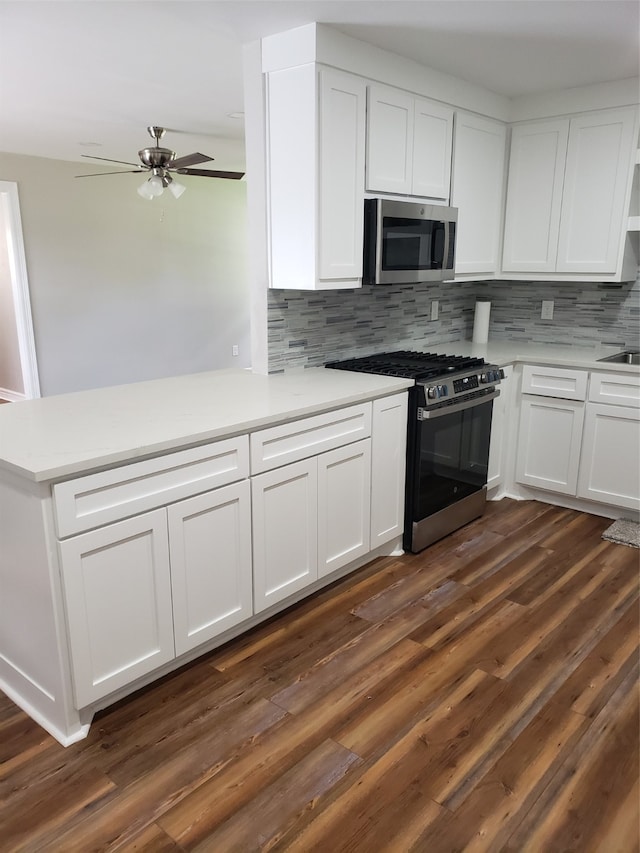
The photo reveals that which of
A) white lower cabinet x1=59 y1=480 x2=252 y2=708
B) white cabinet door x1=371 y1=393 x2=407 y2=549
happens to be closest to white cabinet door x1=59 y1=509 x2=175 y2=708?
white lower cabinet x1=59 y1=480 x2=252 y2=708

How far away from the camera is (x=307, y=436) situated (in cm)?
246

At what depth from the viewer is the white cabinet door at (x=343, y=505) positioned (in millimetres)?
2615

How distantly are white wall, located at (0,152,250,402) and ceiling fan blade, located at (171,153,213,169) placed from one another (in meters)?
1.85

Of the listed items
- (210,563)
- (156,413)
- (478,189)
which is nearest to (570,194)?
(478,189)

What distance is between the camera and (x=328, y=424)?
2.54m

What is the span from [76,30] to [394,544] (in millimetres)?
2645

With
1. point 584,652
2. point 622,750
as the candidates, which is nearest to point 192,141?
point 584,652

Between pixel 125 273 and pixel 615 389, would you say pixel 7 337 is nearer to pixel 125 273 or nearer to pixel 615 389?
pixel 125 273

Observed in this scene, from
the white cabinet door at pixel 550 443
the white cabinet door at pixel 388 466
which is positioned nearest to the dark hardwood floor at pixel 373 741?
the white cabinet door at pixel 388 466

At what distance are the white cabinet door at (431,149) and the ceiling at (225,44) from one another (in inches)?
8.0

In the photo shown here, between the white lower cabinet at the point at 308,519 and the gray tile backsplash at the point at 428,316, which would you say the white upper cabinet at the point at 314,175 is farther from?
the white lower cabinet at the point at 308,519

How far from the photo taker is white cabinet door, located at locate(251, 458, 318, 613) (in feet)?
7.68

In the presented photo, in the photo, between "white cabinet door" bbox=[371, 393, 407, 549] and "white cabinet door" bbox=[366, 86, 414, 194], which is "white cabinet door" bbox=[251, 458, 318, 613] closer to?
"white cabinet door" bbox=[371, 393, 407, 549]

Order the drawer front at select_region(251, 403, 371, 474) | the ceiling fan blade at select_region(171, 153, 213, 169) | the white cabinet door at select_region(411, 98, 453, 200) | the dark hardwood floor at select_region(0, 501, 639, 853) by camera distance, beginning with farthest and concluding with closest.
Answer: the ceiling fan blade at select_region(171, 153, 213, 169) < the white cabinet door at select_region(411, 98, 453, 200) < the drawer front at select_region(251, 403, 371, 474) < the dark hardwood floor at select_region(0, 501, 639, 853)
